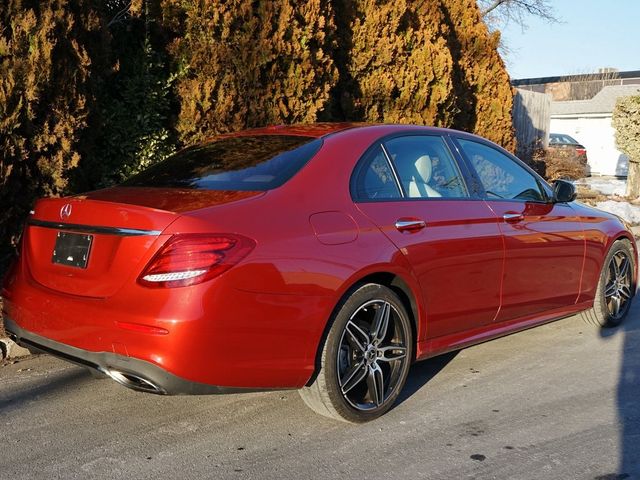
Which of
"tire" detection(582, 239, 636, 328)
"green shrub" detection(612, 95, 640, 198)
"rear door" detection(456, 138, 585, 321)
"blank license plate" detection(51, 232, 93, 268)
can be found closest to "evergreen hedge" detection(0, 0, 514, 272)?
"blank license plate" detection(51, 232, 93, 268)

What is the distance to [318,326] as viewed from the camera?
10.9 feet

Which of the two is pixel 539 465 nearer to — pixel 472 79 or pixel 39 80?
pixel 39 80

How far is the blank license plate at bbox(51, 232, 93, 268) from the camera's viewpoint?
3.27m

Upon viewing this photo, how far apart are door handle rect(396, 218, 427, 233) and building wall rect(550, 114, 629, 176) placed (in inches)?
1027

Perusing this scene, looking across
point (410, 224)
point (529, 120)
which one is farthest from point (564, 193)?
point (529, 120)

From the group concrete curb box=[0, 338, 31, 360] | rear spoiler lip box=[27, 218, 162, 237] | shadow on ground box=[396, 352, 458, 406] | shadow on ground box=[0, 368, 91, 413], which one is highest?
rear spoiler lip box=[27, 218, 162, 237]

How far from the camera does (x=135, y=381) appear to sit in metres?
3.11

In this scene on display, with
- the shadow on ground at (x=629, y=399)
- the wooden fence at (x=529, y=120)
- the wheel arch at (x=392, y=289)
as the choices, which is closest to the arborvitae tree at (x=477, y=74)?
the wooden fence at (x=529, y=120)

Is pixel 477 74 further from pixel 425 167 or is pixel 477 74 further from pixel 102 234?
pixel 102 234

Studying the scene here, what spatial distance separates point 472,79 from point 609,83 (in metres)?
34.5

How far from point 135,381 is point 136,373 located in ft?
0.34

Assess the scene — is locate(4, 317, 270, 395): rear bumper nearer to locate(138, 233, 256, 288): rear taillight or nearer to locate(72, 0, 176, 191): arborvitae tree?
locate(138, 233, 256, 288): rear taillight

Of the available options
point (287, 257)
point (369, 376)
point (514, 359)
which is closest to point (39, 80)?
point (287, 257)

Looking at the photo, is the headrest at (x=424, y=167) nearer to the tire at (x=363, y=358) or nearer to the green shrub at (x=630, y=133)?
the tire at (x=363, y=358)
